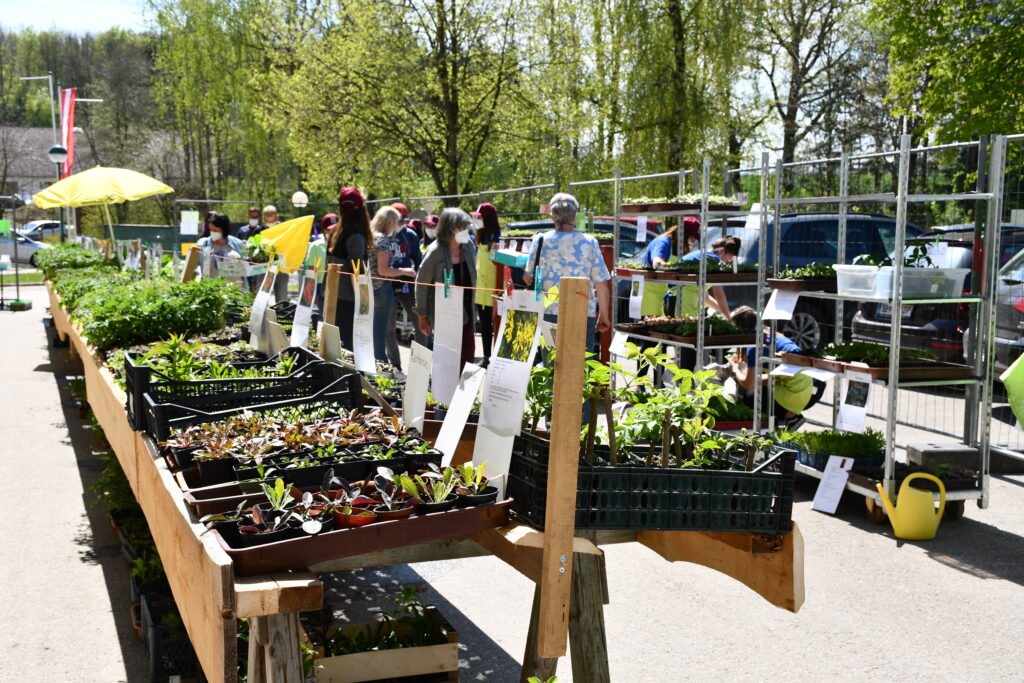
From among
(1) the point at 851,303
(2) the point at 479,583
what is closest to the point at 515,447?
(2) the point at 479,583

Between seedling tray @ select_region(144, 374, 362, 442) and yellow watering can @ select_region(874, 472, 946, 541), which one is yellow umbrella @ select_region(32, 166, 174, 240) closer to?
→ seedling tray @ select_region(144, 374, 362, 442)

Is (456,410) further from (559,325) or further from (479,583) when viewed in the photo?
(479,583)

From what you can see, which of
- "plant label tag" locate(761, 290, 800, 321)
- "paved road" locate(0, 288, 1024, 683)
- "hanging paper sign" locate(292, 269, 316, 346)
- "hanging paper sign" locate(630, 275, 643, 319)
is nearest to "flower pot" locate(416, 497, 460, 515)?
"paved road" locate(0, 288, 1024, 683)

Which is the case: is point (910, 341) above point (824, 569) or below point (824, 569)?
above

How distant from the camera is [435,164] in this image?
1722cm

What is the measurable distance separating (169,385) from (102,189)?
10.0m

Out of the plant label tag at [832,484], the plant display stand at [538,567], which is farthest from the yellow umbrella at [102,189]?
the plant display stand at [538,567]

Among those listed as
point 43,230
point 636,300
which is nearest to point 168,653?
point 636,300

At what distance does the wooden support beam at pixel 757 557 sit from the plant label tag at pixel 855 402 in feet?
9.94

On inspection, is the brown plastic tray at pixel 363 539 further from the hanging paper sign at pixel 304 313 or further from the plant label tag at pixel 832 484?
the plant label tag at pixel 832 484

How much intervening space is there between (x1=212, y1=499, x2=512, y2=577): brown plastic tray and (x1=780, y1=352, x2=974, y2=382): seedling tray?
3757mm

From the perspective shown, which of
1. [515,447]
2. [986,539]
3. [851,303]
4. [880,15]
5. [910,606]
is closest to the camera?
[515,447]

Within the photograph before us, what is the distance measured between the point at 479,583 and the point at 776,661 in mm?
1511

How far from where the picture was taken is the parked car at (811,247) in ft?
36.9
